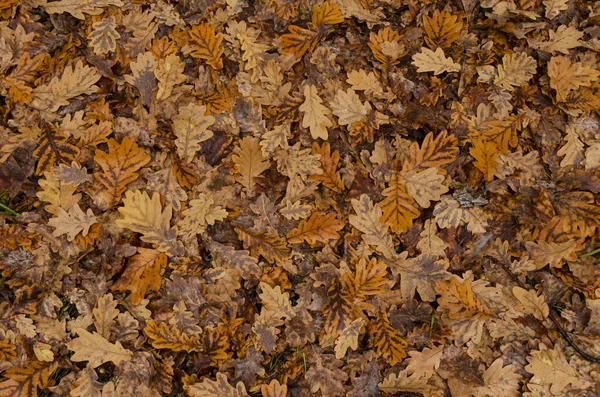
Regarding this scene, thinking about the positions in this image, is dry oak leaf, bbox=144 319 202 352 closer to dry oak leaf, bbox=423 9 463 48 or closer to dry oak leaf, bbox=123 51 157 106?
dry oak leaf, bbox=123 51 157 106

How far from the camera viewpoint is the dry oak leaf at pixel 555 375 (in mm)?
1999

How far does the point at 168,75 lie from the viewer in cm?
208

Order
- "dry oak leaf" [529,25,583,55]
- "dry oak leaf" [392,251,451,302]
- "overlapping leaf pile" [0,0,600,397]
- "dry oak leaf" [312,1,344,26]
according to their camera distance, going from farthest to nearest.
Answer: "dry oak leaf" [529,25,583,55], "dry oak leaf" [312,1,344,26], "dry oak leaf" [392,251,451,302], "overlapping leaf pile" [0,0,600,397]

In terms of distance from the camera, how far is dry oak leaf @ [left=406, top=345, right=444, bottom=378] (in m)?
1.99

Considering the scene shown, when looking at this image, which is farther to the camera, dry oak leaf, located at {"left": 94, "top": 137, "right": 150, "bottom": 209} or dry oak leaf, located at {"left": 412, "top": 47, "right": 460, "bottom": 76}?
dry oak leaf, located at {"left": 412, "top": 47, "right": 460, "bottom": 76}

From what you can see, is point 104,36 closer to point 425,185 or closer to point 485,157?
point 425,185

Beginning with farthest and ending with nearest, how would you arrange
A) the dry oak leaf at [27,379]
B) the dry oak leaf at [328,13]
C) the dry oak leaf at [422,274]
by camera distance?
the dry oak leaf at [328,13], the dry oak leaf at [422,274], the dry oak leaf at [27,379]

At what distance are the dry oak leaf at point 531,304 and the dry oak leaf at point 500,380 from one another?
238 millimetres

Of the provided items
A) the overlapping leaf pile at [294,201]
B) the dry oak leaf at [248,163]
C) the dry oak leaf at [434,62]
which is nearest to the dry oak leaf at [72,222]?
the overlapping leaf pile at [294,201]

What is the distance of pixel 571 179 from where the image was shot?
7.18 feet

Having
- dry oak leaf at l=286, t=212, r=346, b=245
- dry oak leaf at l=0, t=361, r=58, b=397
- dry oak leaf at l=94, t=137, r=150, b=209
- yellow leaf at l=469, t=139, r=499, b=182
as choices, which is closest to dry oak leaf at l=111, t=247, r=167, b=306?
dry oak leaf at l=94, t=137, r=150, b=209

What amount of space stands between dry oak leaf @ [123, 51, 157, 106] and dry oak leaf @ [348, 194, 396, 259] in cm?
96

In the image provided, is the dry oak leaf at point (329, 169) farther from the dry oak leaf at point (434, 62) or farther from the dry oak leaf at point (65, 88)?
the dry oak leaf at point (65, 88)

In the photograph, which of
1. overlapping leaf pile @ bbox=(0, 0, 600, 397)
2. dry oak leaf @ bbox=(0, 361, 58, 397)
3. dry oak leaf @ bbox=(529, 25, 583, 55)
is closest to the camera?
dry oak leaf @ bbox=(0, 361, 58, 397)
